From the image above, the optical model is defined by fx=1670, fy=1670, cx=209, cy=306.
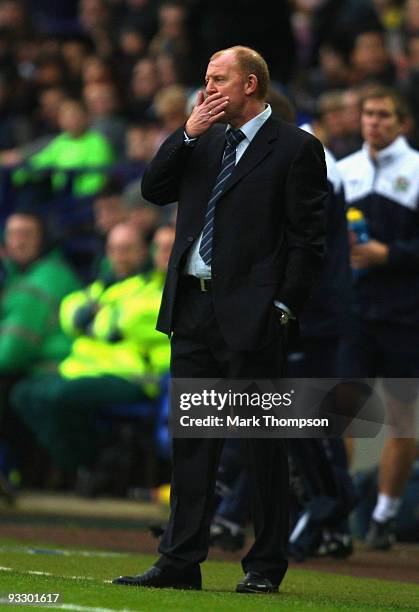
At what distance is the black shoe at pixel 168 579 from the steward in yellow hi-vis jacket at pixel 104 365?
5.64 m

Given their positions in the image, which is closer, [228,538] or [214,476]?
[214,476]

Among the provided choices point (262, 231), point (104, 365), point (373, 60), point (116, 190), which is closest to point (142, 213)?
point (116, 190)

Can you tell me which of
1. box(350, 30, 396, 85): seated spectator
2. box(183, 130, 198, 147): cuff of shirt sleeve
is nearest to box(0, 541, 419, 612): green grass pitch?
box(183, 130, 198, 147): cuff of shirt sleeve

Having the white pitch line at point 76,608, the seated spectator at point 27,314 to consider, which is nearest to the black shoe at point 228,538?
the white pitch line at point 76,608

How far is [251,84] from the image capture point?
6.76 meters

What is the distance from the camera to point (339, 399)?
9.18 meters

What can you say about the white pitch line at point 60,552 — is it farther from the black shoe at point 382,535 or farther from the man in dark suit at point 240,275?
the man in dark suit at point 240,275

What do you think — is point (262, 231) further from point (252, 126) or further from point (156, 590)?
point (156, 590)

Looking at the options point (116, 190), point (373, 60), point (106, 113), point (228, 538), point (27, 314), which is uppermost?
point (373, 60)

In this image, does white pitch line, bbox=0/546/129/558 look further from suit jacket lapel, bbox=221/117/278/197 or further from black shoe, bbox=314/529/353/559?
suit jacket lapel, bbox=221/117/278/197

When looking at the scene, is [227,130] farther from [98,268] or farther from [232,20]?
[232,20]

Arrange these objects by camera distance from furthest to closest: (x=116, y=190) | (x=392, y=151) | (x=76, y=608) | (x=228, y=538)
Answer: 1. (x=116, y=190)
2. (x=392, y=151)
3. (x=228, y=538)
4. (x=76, y=608)

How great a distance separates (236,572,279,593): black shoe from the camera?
6668 millimetres

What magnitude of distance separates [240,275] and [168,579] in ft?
4.09
